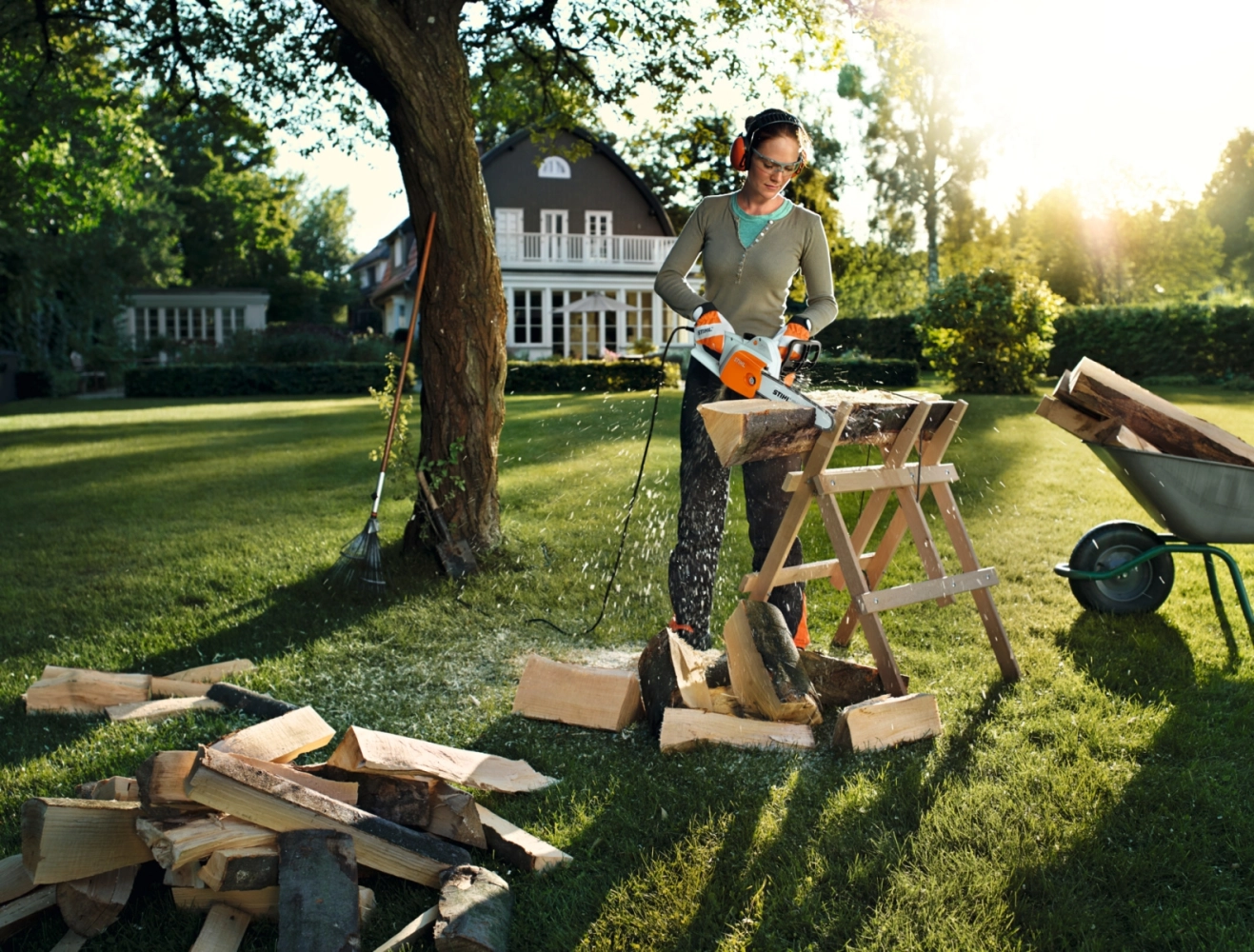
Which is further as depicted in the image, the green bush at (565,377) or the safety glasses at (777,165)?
the green bush at (565,377)

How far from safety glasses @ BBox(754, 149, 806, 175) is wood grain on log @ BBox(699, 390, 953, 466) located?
2.73 ft

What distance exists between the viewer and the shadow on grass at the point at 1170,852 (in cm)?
226

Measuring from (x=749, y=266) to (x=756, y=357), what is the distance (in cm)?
52

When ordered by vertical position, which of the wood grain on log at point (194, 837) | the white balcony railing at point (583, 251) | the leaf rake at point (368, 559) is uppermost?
the white balcony railing at point (583, 251)

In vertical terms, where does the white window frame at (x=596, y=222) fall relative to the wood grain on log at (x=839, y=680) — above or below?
above

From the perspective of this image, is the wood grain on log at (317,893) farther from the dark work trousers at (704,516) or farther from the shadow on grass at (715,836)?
the dark work trousers at (704,516)

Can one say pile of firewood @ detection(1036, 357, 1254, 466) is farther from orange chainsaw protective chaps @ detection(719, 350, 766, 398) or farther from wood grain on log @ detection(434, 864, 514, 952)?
wood grain on log @ detection(434, 864, 514, 952)

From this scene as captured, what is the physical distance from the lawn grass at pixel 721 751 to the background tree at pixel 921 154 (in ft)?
79.6

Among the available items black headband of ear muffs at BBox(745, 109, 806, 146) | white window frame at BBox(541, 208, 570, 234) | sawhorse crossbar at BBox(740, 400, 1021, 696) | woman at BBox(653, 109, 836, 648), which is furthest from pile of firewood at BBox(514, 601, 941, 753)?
white window frame at BBox(541, 208, 570, 234)

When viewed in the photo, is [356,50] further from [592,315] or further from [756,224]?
[592,315]

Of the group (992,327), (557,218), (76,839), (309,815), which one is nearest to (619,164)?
(557,218)

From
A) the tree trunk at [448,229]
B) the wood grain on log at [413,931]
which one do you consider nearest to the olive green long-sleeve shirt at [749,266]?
the tree trunk at [448,229]

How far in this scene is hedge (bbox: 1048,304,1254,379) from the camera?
19.8 metres

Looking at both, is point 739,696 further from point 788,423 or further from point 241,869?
point 241,869
